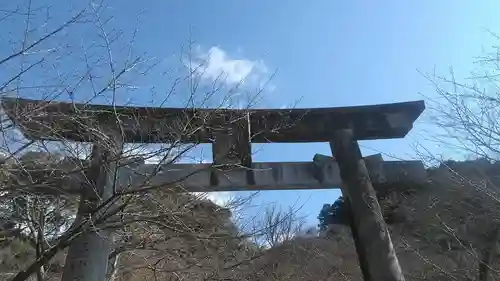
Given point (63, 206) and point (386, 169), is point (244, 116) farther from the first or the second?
point (63, 206)

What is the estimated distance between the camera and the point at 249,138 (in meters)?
4.98

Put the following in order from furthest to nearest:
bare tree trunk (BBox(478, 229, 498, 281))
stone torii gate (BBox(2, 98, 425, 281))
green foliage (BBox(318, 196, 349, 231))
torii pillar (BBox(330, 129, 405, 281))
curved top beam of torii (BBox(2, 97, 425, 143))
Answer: green foliage (BBox(318, 196, 349, 231)) → bare tree trunk (BBox(478, 229, 498, 281)) → torii pillar (BBox(330, 129, 405, 281)) → stone torii gate (BBox(2, 98, 425, 281)) → curved top beam of torii (BBox(2, 97, 425, 143))

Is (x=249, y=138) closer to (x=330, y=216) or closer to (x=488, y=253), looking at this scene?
(x=488, y=253)

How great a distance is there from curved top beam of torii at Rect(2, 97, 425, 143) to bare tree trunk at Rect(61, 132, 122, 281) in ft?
0.92

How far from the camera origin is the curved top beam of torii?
354 centimetres

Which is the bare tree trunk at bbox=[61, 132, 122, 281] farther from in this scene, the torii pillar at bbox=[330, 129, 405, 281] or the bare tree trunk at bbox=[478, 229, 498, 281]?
the bare tree trunk at bbox=[478, 229, 498, 281]

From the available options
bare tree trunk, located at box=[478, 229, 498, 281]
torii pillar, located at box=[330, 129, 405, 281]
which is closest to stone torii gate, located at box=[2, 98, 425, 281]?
torii pillar, located at box=[330, 129, 405, 281]

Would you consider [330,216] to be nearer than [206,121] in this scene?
No

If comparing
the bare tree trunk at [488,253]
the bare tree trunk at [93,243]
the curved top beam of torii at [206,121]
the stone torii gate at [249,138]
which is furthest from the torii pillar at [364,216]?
the bare tree trunk at [488,253]

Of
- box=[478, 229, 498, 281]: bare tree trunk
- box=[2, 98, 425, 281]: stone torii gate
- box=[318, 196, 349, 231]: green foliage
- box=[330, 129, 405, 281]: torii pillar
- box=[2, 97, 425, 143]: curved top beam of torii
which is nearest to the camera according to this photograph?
box=[2, 97, 425, 143]: curved top beam of torii

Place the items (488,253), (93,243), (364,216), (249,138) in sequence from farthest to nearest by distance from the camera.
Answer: (488,253)
(249,138)
(364,216)
(93,243)

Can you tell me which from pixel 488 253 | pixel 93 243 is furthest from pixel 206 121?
pixel 488 253

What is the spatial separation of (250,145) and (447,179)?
266 centimetres

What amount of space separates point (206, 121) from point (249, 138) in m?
0.83
